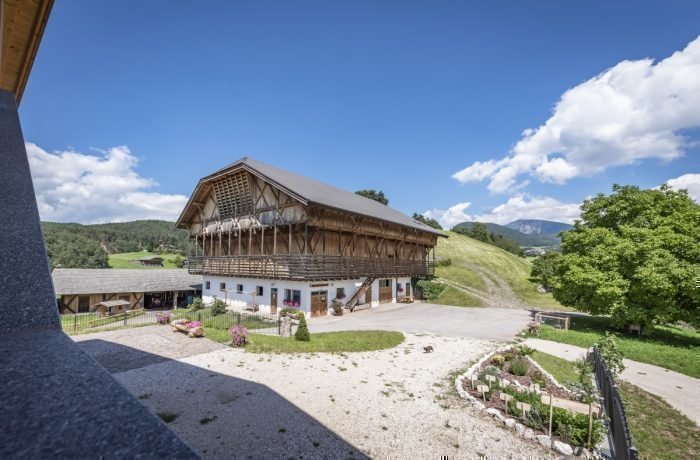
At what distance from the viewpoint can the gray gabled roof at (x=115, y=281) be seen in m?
32.6

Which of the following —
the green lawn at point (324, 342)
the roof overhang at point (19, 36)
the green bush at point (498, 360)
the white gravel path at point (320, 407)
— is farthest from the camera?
the green lawn at point (324, 342)

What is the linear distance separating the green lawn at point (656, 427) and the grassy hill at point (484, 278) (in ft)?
74.2

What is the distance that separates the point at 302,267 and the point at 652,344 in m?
20.9

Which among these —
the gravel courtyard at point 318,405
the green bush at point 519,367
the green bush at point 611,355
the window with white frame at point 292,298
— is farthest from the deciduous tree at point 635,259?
the window with white frame at point 292,298

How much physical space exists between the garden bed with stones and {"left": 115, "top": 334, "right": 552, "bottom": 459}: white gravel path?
38 centimetres

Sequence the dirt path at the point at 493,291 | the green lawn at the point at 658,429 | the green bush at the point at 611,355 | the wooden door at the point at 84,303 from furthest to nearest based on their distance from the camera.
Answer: the dirt path at the point at 493,291, the wooden door at the point at 84,303, the green bush at the point at 611,355, the green lawn at the point at 658,429

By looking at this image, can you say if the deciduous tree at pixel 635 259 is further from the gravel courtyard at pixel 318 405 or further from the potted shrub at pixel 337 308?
the potted shrub at pixel 337 308

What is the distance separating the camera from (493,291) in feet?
135

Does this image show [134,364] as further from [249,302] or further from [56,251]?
[56,251]

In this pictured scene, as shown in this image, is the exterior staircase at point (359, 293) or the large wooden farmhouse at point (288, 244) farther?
the exterior staircase at point (359, 293)

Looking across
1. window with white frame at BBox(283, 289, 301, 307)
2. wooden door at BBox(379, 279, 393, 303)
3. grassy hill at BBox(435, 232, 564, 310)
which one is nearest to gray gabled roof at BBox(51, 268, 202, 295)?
window with white frame at BBox(283, 289, 301, 307)

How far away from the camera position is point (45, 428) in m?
1.17

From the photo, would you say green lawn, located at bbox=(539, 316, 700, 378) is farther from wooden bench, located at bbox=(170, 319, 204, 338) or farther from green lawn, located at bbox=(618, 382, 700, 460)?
wooden bench, located at bbox=(170, 319, 204, 338)

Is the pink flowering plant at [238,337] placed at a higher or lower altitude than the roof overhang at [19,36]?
lower
